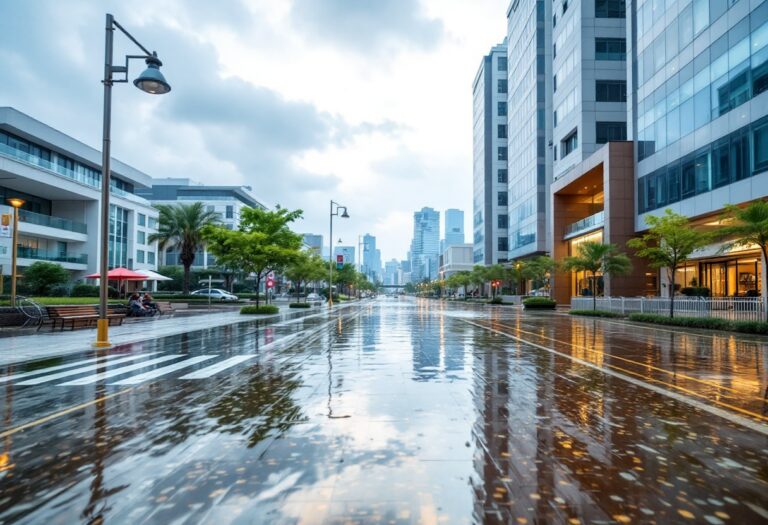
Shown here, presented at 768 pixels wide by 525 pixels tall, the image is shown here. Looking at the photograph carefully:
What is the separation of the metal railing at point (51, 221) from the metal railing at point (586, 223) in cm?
5319

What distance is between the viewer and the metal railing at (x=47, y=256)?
140 ft

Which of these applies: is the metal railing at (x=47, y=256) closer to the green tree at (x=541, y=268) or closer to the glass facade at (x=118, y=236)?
the glass facade at (x=118, y=236)

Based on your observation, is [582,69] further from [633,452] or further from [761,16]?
[633,452]

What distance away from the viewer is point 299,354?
1276 centimetres

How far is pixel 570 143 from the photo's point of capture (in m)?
54.3

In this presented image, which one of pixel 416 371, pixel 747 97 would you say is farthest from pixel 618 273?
pixel 416 371

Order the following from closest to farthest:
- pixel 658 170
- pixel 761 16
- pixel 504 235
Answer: pixel 761 16 → pixel 658 170 → pixel 504 235

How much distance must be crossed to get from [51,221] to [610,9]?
6174 cm

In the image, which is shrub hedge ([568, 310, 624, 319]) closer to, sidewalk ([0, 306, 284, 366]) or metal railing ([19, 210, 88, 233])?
sidewalk ([0, 306, 284, 366])

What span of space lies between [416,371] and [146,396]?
5.28 meters

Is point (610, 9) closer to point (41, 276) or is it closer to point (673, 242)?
point (673, 242)

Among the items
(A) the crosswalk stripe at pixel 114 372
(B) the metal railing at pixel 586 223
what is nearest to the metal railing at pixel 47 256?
(A) the crosswalk stripe at pixel 114 372

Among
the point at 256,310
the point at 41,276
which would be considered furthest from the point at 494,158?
the point at 41,276

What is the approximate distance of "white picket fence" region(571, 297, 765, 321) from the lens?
2156 centimetres
